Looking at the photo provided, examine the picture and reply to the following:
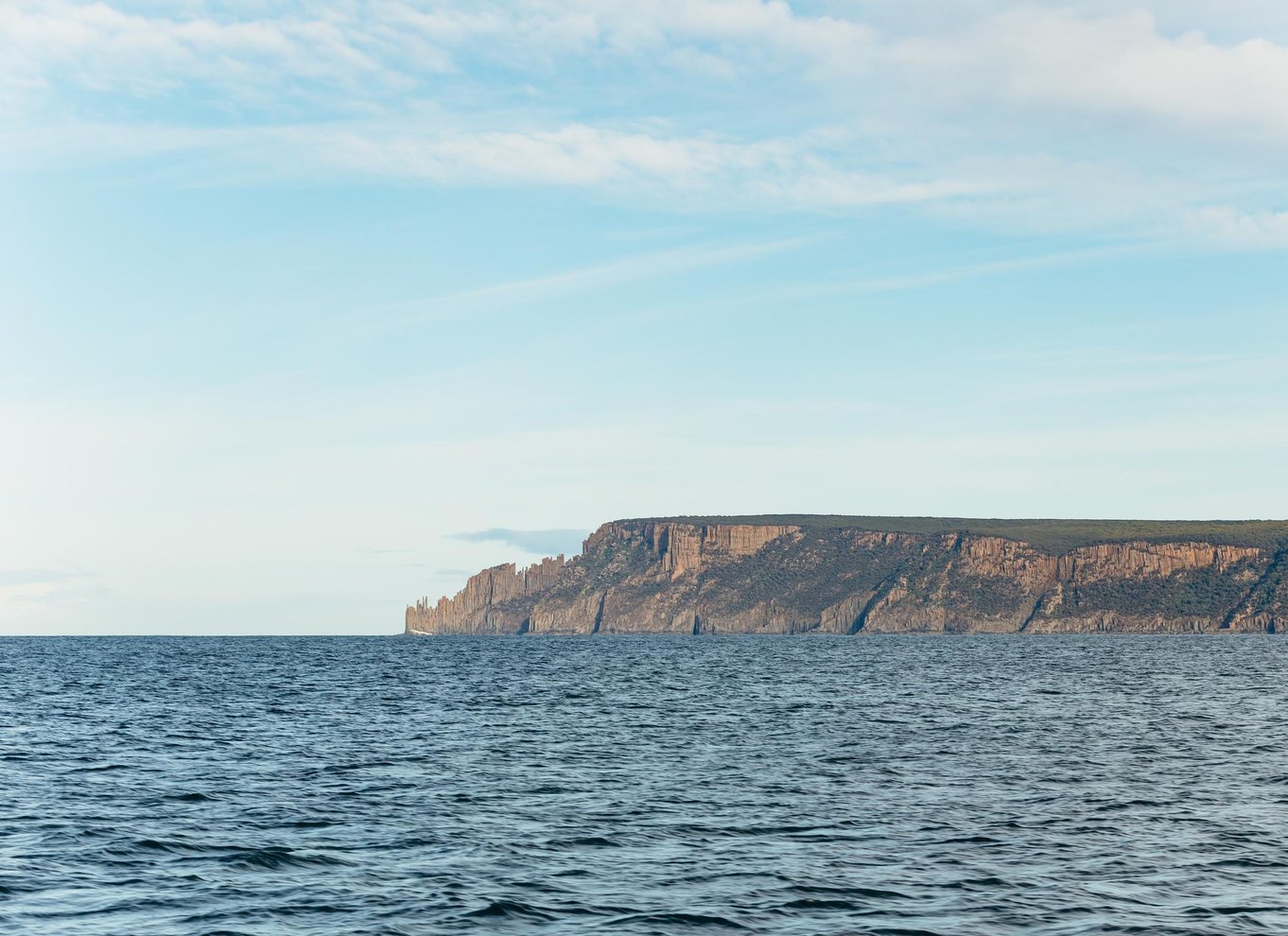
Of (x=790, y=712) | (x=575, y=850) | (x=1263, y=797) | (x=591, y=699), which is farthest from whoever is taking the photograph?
(x=591, y=699)

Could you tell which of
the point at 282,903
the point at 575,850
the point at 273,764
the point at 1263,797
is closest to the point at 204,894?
the point at 282,903

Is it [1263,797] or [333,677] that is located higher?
[1263,797]

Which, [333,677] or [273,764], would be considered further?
[333,677]

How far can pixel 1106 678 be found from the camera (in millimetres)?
113938

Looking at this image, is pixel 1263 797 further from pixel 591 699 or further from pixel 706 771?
pixel 591 699

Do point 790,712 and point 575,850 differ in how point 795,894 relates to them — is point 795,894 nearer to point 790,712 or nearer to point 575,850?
point 575,850

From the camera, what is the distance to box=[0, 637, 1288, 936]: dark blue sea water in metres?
25.9

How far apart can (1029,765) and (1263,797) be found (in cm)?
945

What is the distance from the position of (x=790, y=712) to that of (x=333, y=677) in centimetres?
5998

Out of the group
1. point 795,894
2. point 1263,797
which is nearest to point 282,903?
point 795,894

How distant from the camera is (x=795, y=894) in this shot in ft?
89.4

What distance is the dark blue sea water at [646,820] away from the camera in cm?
2591

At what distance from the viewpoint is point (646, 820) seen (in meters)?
36.4

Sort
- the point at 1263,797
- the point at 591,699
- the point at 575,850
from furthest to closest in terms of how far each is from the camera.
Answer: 1. the point at 591,699
2. the point at 1263,797
3. the point at 575,850
